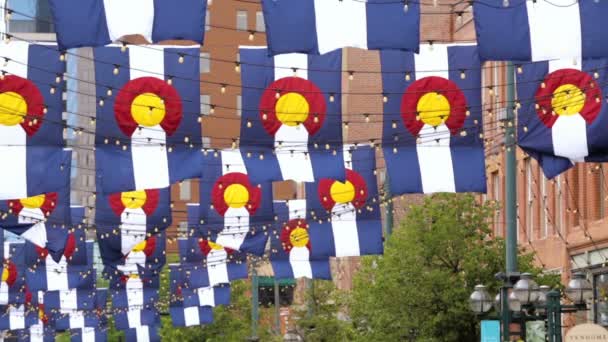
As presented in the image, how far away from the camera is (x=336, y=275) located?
90250 millimetres

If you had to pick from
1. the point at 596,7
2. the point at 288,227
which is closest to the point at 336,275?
the point at 288,227

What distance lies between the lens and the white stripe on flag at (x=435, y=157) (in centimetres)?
2894

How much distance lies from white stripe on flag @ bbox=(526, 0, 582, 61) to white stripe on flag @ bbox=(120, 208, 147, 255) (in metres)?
17.1

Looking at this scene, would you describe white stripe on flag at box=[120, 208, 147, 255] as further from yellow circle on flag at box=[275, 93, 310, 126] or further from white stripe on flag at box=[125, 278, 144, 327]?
white stripe on flag at box=[125, 278, 144, 327]

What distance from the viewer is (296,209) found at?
44.9m

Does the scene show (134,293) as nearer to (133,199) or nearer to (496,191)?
(496,191)

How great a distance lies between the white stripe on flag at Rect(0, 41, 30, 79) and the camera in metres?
28.8

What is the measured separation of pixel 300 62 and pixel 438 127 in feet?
7.82

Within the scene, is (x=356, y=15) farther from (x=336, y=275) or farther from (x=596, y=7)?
(x=336, y=275)

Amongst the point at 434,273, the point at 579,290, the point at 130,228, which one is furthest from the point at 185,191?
the point at 579,290

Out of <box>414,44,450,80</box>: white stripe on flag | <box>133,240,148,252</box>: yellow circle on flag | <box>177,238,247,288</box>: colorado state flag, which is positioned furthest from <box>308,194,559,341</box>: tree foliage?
<box>414,44,450,80</box>: white stripe on flag

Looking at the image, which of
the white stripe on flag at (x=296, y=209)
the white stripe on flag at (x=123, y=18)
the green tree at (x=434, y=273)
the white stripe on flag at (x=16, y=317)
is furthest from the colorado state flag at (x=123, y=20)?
the white stripe on flag at (x=16, y=317)

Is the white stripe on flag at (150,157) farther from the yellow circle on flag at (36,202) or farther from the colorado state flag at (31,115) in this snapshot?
the yellow circle on flag at (36,202)

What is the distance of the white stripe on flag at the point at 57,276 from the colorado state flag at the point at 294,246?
1020cm
